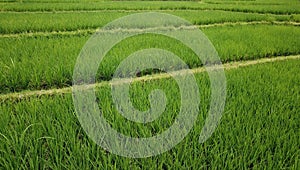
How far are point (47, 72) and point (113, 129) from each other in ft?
5.09

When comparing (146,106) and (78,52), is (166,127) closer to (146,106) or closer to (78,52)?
(146,106)

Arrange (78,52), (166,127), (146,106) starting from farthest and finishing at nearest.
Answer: (78,52) → (146,106) → (166,127)

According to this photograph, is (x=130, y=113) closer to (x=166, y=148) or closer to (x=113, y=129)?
(x=113, y=129)

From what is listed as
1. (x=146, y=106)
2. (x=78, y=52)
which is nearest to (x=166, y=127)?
(x=146, y=106)

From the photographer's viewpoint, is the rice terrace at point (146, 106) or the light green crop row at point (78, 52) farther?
the light green crop row at point (78, 52)

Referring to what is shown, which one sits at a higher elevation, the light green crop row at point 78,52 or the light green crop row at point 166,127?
the light green crop row at point 78,52

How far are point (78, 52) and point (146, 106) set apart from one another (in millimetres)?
1973

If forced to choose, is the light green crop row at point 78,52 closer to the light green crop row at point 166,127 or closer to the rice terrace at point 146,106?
the rice terrace at point 146,106

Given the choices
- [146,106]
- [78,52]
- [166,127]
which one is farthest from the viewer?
[78,52]

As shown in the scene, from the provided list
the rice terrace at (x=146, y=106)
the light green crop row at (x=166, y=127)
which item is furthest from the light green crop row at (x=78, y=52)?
the light green crop row at (x=166, y=127)

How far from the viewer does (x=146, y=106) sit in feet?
5.76

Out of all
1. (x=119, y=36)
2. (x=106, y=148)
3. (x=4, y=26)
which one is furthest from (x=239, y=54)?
(x=4, y=26)

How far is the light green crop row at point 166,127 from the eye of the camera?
121 cm

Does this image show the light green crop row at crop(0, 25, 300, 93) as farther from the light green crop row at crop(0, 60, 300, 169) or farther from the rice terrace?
the light green crop row at crop(0, 60, 300, 169)
